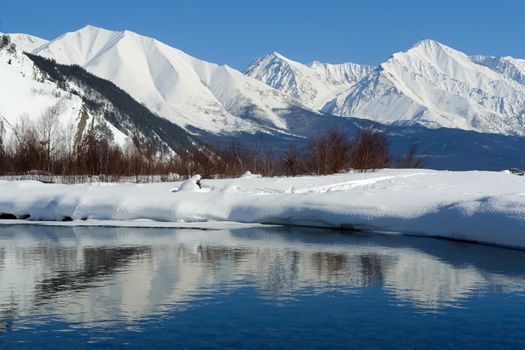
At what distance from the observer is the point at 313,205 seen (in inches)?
1459

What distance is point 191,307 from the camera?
56.6ft

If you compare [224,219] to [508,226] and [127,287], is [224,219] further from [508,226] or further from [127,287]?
[127,287]

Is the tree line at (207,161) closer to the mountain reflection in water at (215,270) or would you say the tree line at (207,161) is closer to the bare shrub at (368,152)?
the bare shrub at (368,152)

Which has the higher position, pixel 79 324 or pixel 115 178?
pixel 115 178

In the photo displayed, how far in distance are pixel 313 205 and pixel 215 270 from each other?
15.2 meters

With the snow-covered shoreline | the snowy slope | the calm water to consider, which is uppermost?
the snowy slope

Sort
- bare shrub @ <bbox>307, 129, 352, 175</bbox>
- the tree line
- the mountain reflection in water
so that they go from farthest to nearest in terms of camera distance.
A: the tree line, bare shrub @ <bbox>307, 129, 352, 175</bbox>, the mountain reflection in water

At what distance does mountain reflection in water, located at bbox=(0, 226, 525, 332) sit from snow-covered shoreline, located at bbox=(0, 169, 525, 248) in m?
1.40

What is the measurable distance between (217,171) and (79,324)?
2473 inches

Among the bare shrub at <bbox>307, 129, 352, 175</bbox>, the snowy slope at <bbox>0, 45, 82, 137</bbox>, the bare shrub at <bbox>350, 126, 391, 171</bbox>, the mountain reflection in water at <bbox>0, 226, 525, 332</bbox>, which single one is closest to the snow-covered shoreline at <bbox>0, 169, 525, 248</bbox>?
the mountain reflection in water at <bbox>0, 226, 525, 332</bbox>

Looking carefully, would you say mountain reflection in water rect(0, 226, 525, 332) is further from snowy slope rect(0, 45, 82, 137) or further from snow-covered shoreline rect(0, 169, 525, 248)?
snowy slope rect(0, 45, 82, 137)

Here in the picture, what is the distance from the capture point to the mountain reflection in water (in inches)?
704

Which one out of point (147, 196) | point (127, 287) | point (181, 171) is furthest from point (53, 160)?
point (127, 287)

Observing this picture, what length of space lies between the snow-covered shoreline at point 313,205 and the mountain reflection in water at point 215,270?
1400 mm
